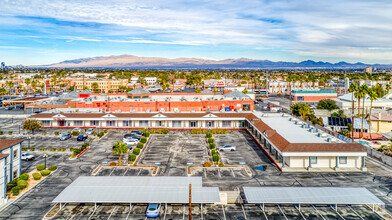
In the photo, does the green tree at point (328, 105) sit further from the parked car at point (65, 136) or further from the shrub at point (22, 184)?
the shrub at point (22, 184)

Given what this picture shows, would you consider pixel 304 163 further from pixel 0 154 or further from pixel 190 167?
pixel 0 154

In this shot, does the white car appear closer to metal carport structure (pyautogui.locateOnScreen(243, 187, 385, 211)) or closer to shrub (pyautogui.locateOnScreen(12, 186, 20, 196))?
shrub (pyautogui.locateOnScreen(12, 186, 20, 196))

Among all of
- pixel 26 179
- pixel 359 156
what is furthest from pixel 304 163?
pixel 26 179

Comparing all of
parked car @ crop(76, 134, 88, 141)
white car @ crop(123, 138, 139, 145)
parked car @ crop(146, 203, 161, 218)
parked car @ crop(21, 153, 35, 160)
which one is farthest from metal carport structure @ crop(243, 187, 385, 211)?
parked car @ crop(76, 134, 88, 141)

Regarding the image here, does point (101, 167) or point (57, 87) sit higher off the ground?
point (57, 87)

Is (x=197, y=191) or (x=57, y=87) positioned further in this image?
(x=57, y=87)

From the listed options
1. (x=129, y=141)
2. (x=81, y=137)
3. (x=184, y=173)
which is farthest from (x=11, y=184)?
(x=81, y=137)

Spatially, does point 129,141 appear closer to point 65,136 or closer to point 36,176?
point 65,136
